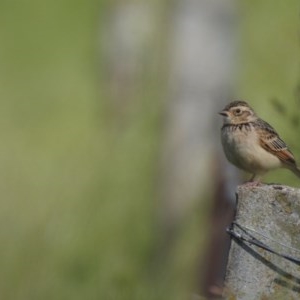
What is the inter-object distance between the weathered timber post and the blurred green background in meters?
1.76

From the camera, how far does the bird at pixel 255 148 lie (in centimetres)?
795

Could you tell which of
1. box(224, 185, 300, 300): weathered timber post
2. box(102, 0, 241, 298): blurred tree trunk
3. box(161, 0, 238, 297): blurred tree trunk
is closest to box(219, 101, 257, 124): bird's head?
box(224, 185, 300, 300): weathered timber post

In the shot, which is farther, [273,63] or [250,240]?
[273,63]

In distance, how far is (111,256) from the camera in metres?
10.3

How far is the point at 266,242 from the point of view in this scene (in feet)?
18.7

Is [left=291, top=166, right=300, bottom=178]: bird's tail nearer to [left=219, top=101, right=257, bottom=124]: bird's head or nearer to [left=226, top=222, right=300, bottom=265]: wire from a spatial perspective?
[left=219, top=101, right=257, bottom=124]: bird's head

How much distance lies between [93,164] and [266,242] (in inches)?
250

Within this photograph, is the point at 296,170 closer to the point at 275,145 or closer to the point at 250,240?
the point at 275,145

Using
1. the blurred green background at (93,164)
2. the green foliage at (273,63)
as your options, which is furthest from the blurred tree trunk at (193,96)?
the green foliage at (273,63)

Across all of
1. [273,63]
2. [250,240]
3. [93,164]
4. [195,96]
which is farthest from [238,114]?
[195,96]

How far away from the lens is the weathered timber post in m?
5.68

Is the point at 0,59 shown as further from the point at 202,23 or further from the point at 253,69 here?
the point at 202,23

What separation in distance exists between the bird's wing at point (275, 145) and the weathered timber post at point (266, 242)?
229 cm

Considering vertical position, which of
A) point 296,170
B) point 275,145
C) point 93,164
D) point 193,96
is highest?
point 275,145
